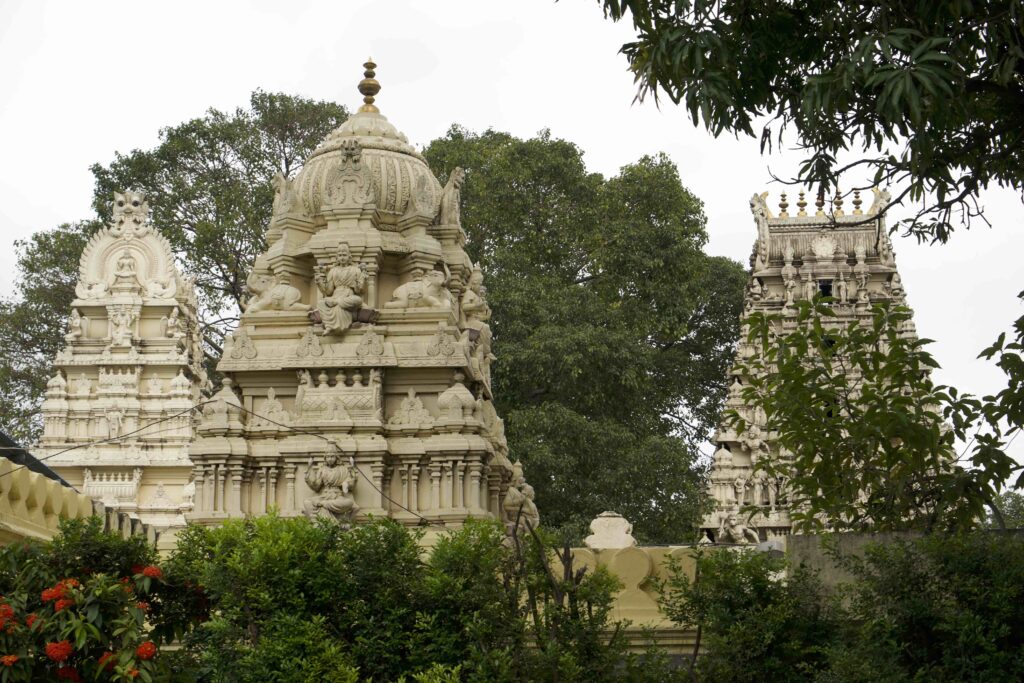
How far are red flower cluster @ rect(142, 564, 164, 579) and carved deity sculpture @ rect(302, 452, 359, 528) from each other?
25.9 ft

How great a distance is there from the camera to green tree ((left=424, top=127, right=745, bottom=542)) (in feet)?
105

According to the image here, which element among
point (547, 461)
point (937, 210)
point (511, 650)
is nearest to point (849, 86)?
point (937, 210)

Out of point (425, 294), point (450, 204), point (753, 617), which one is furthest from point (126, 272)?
point (753, 617)

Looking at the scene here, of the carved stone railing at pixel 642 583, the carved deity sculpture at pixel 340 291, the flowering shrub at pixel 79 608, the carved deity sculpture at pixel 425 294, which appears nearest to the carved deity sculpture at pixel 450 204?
the carved deity sculpture at pixel 425 294

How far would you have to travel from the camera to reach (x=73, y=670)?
38.7ft

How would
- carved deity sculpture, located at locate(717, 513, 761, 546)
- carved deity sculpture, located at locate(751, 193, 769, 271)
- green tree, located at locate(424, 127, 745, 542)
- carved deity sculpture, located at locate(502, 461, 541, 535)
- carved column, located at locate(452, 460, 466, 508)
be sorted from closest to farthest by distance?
carved column, located at locate(452, 460, 466, 508)
carved deity sculpture, located at locate(502, 461, 541, 535)
green tree, located at locate(424, 127, 745, 542)
carved deity sculpture, located at locate(717, 513, 761, 546)
carved deity sculpture, located at locate(751, 193, 769, 271)

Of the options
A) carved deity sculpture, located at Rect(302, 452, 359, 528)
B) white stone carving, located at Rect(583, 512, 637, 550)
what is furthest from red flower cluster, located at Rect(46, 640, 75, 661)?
carved deity sculpture, located at Rect(302, 452, 359, 528)

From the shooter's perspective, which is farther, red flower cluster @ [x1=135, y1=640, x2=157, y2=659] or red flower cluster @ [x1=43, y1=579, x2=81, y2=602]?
red flower cluster @ [x1=43, y1=579, x2=81, y2=602]

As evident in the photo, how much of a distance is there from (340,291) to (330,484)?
2669mm

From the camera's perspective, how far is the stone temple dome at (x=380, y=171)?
22.3 metres

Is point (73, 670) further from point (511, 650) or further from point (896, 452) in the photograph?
point (896, 452)

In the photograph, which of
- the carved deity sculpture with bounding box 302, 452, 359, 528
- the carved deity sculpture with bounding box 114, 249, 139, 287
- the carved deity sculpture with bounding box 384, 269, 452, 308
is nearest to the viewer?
the carved deity sculpture with bounding box 302, 452, 359, 528

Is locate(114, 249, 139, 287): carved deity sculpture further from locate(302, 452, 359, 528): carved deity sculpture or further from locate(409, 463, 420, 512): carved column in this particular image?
locate(409, 463, 420, 512): carved column

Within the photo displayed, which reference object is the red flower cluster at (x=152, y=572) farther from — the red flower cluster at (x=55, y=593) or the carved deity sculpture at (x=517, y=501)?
the carved deity sculpture at (x=517, y=501)
